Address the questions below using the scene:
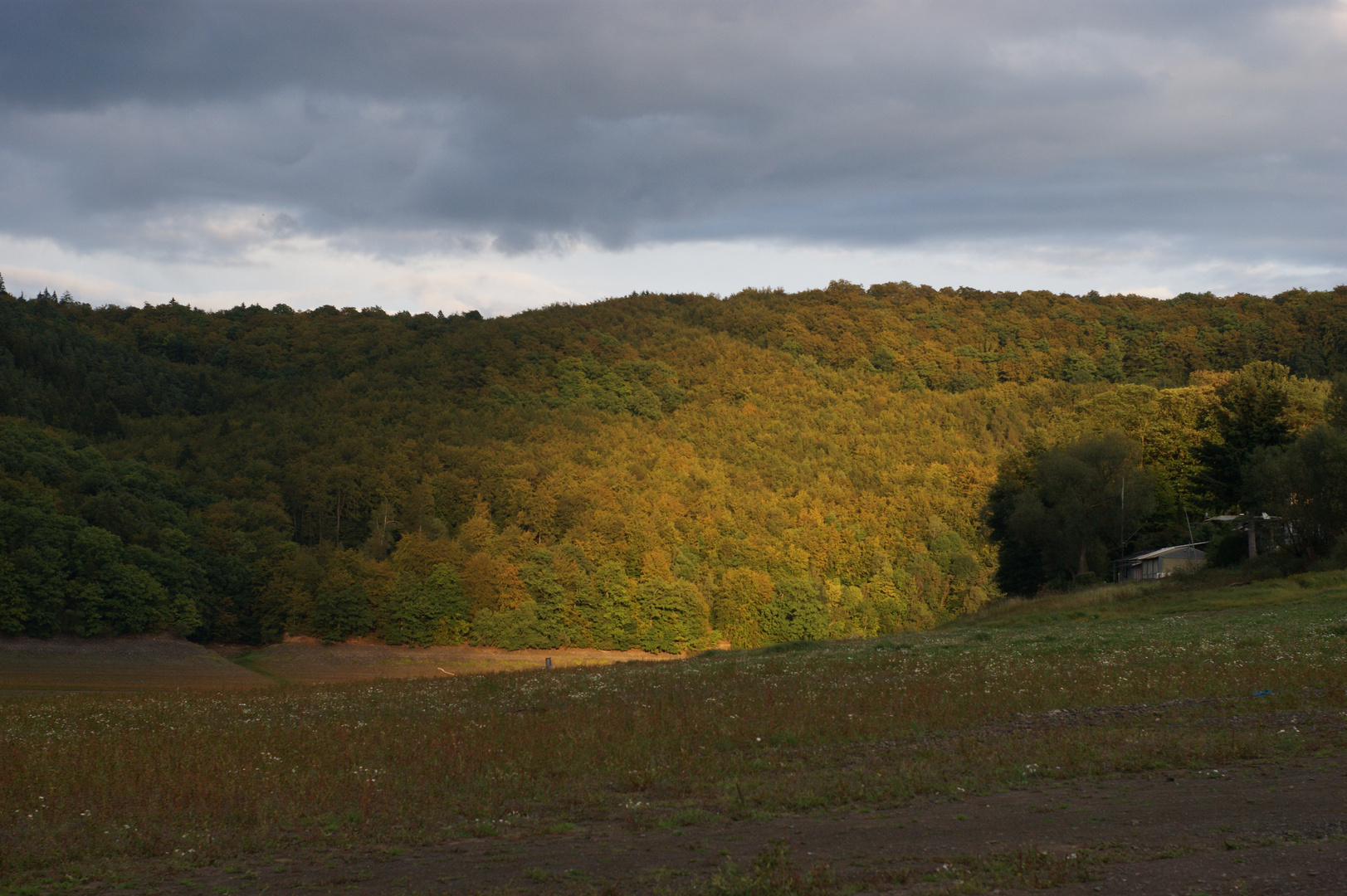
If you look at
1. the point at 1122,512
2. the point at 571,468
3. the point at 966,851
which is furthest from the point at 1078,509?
the point at 571,468

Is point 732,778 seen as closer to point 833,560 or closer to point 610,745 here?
point 610,745

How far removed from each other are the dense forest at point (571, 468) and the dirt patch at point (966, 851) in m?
44.3

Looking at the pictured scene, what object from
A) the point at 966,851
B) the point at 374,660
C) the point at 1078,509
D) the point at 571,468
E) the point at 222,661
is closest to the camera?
the point at 966,851

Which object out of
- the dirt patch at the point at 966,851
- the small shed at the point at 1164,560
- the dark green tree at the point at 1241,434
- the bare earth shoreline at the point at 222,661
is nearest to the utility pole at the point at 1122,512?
the small shed at the point at 1164,560

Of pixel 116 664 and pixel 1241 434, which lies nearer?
pixel 1241 434

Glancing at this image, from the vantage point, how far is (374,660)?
95438mm

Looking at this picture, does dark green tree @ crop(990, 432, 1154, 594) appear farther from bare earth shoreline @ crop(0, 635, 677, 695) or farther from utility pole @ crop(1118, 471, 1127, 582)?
bare earth shoreline @ crop(0, 635, 677, 695)

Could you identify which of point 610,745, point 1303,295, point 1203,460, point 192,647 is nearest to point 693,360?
point 1303,295

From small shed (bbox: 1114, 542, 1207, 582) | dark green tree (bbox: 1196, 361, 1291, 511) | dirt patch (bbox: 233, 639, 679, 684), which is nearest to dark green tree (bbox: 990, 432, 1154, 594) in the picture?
small shed (bbox: 1114, 542, 1207, 582)

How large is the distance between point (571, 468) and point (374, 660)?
4837 cm

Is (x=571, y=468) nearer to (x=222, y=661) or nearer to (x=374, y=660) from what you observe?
(x=374, y=660)

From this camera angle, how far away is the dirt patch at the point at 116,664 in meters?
67.4

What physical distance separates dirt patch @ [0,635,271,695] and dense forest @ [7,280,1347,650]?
6.16 ft

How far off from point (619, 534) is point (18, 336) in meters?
97.0
